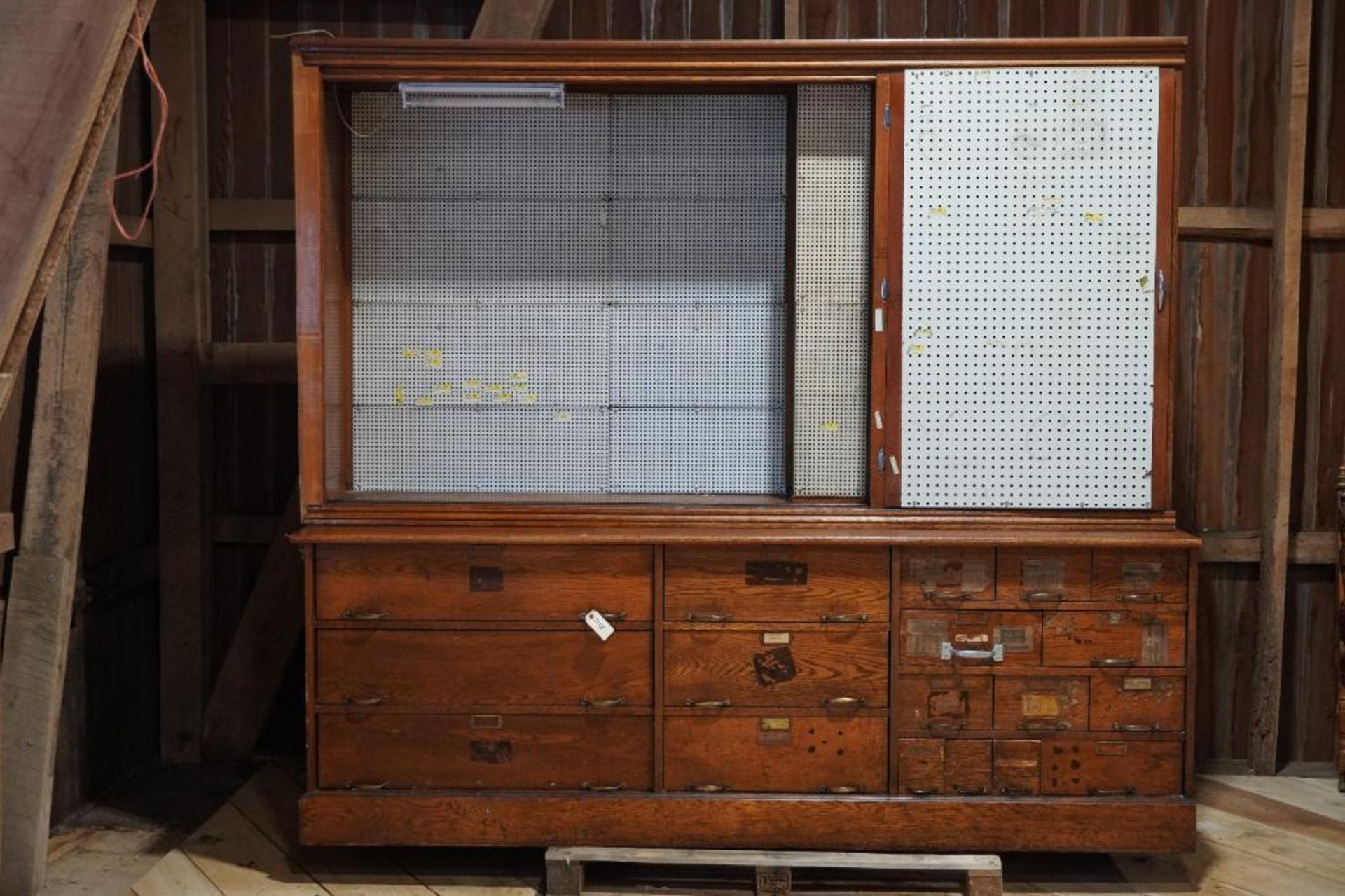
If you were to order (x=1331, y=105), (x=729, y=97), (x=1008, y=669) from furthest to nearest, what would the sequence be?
1. (x=1331, y=105)
2. (x=729, y=97)
3. (x=1008, y=669)

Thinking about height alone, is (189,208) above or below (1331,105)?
below

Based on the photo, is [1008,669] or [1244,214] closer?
[1008,669]

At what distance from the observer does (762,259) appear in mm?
3490

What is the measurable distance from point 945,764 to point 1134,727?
44cm

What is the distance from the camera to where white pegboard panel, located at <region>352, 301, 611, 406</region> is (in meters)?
3.46

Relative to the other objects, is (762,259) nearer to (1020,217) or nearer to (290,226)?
(1020,217)

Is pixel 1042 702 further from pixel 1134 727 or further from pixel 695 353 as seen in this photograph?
pixel 695 353

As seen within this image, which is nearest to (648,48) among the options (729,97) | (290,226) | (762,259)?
(729,97)

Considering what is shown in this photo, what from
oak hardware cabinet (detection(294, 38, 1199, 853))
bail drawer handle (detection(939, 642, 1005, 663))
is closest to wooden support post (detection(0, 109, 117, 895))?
oak hardware cabinet (detection(294, 38, 1199, 853))

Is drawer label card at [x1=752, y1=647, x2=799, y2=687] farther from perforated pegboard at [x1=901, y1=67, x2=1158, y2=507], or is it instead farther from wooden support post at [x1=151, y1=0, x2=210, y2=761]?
wooden support post at [x1=151, y1=0, x2=210, y2=761]

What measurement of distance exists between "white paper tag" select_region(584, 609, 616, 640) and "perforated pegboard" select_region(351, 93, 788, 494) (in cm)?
49

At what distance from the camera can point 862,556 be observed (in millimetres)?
3068

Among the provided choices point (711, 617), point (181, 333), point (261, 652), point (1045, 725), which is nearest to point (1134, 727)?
point (1045, 725)

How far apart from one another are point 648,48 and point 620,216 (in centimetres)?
Answer: 53
